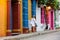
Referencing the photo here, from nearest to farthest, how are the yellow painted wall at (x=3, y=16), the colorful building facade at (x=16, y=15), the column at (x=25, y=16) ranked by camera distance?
the yellow painted wall at (x=3, y=16), the colorful building facade at (x=16, y=15), the column at (x=25, y=16)

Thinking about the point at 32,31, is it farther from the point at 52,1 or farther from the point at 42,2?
the point at 52,1

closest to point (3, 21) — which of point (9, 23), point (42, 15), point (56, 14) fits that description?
point (9, 23)

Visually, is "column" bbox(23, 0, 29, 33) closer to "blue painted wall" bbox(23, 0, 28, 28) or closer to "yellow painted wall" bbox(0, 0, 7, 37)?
"blue painted wall" bbox(23, 0, 28, 28)

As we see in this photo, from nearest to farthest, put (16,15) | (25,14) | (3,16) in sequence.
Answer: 1. (3,16)
2. (16,15)
3. (25,14)

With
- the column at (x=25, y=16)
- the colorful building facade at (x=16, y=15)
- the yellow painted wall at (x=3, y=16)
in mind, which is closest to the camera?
the yellow painted wall at (x=3, y=16)

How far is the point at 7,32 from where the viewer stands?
24.5 metres

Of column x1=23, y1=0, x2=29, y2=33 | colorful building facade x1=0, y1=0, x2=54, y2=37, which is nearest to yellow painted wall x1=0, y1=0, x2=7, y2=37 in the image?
colorful building facade x1=0, y1=0, x2=54, y2=37

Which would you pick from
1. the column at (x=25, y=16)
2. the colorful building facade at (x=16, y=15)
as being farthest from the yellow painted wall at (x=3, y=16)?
the column at (x=25, y=16)

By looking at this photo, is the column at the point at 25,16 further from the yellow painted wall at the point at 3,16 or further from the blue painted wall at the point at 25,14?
the yellow painted wall at the point at 3,16

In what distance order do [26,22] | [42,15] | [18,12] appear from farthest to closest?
[42,15], [26,22], [18,12]

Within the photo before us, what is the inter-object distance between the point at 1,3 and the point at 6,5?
0.66 m

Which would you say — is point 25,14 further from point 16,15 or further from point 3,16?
point 3,16

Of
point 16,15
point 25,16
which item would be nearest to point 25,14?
point 25,16

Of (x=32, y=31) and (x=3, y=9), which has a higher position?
(x=3, y=9)
